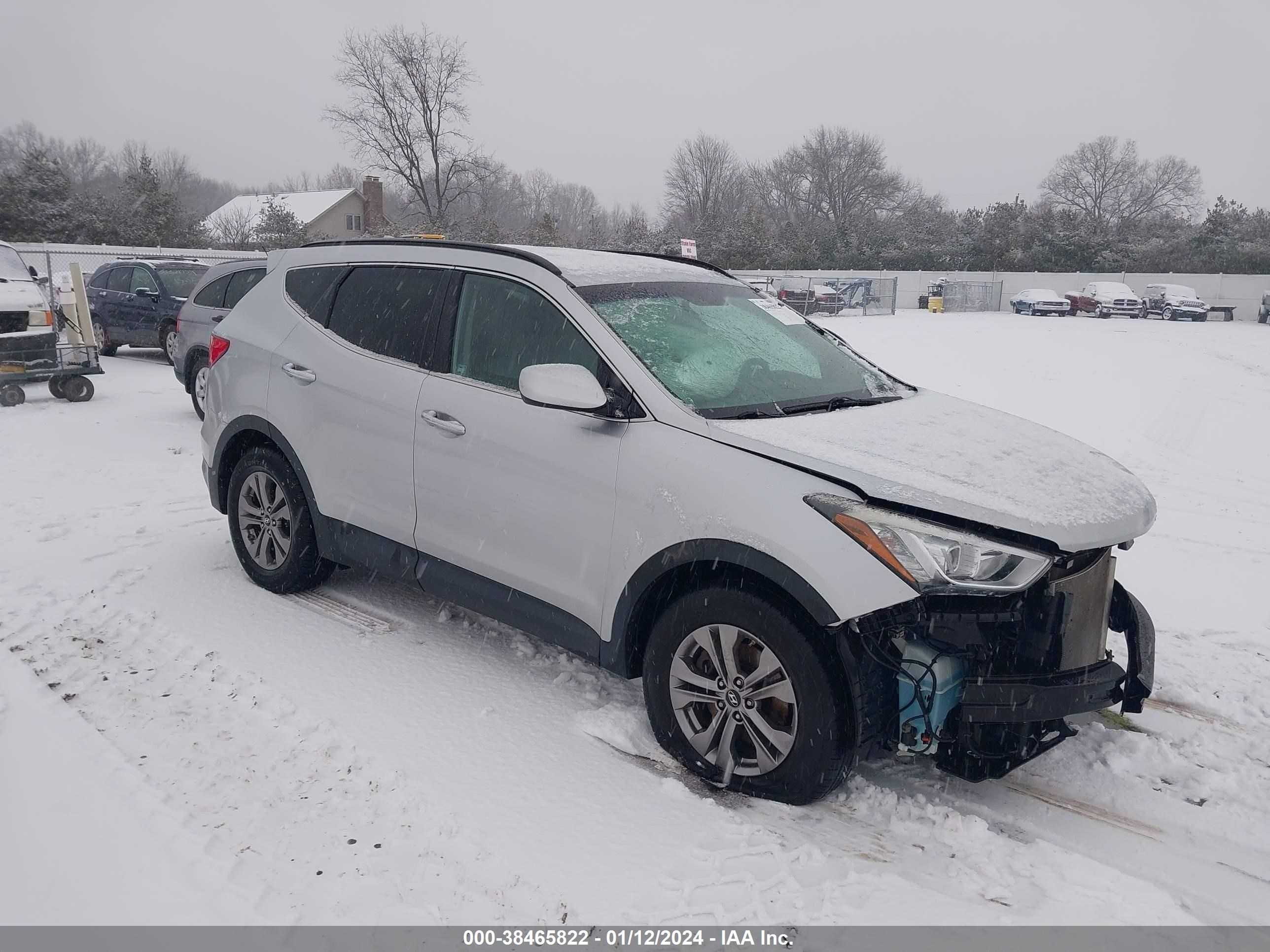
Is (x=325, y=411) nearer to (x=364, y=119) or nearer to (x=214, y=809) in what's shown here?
(x=214, y=809)

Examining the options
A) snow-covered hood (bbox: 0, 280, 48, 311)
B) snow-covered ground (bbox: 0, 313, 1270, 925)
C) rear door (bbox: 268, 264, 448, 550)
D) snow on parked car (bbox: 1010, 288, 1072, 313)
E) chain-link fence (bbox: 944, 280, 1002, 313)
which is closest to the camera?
snow-covered ground (bbox: 0, 313, 1270, 925)

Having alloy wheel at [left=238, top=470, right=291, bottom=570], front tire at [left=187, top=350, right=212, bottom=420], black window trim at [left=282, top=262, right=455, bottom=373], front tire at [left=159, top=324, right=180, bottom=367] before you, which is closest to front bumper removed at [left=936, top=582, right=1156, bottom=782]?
→ black window trim at [left=282, top=262, right=455, bottom=373]

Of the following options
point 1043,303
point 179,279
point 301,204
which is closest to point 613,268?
point 179,279

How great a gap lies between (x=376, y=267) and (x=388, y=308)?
0.32 m

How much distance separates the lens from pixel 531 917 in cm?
265

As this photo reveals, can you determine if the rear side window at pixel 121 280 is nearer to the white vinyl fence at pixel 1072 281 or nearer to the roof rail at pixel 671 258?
the roof rail at pixel 671 258

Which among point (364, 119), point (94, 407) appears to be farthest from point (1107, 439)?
point (364, 119)

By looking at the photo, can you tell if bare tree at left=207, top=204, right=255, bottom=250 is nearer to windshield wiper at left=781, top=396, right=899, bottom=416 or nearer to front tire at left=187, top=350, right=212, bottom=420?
front tire at left=187, top=350, right=212, bottom=420

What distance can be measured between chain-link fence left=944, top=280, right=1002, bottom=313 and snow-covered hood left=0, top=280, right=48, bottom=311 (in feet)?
127

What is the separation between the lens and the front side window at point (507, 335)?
3766 mm

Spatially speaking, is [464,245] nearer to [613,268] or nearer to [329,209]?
[613,268]

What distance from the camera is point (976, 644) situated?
9.66ft

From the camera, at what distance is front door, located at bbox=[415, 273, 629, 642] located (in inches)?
139
